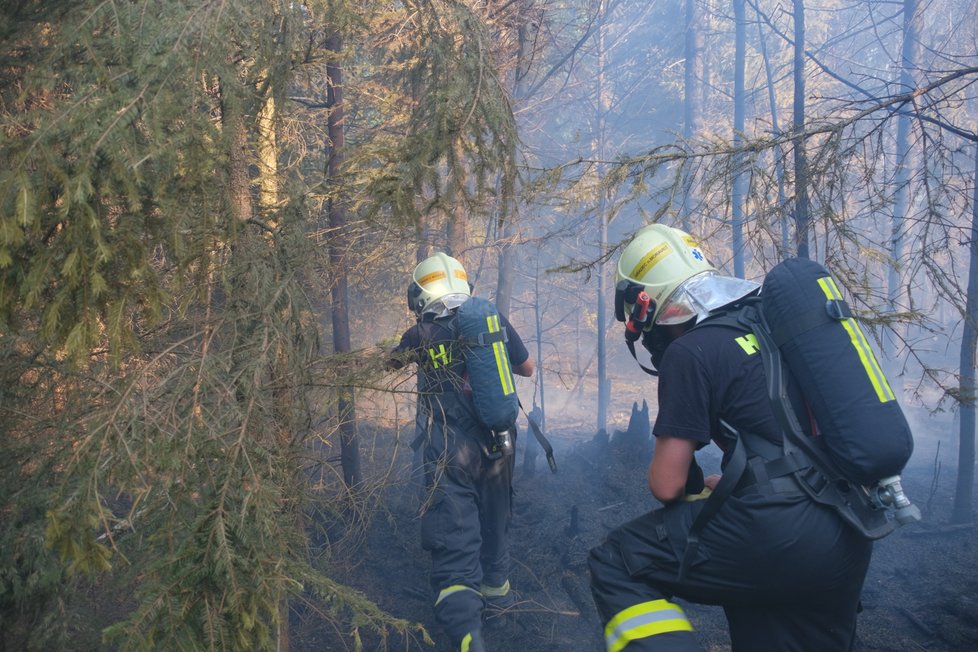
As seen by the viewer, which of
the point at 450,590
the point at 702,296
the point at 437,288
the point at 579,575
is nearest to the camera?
the point at 702,296

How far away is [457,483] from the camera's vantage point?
5.36 meters

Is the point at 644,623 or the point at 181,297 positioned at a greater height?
the point at 181,297

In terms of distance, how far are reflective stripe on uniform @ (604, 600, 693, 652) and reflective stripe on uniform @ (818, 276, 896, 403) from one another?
128 centimetres

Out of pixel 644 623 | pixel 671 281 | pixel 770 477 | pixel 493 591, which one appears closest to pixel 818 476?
pixel 770 477

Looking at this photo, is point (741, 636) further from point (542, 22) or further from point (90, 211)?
point (542, 22)

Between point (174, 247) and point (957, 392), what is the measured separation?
514 cm

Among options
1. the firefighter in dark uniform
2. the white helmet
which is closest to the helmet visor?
the white helmet

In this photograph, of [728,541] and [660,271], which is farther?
[660,271]

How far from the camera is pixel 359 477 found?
7.39 meters

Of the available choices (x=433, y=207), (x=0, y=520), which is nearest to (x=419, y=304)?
(x=433, y=207)

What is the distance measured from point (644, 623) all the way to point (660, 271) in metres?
1.71

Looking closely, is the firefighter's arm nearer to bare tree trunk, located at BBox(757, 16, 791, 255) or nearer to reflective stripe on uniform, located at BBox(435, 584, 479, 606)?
reflective stripe on uniform, located at BBox(435, 584, 479, 606)

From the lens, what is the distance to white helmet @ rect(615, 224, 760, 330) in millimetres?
3350

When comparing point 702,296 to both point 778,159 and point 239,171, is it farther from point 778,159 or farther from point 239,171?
point 239,171
